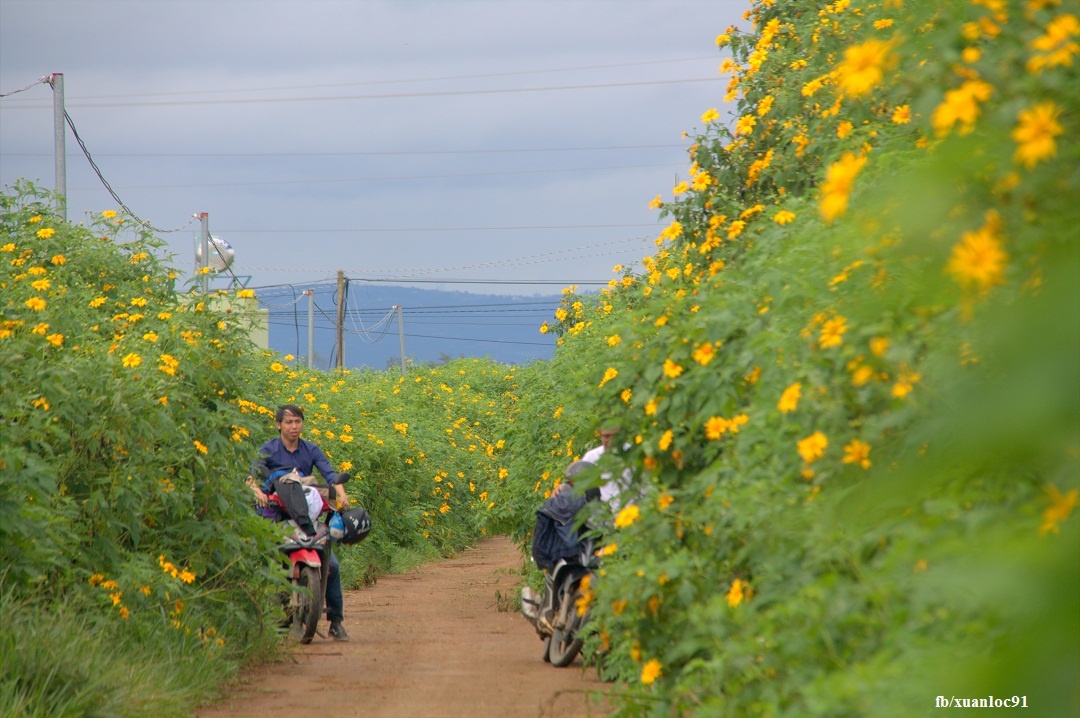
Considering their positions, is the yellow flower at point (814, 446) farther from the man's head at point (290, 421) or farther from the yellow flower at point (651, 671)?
the man's head at point (290, 421)

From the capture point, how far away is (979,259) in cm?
167

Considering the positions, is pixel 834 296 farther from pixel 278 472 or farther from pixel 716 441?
pixel 278 472

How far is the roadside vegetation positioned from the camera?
1304 mm

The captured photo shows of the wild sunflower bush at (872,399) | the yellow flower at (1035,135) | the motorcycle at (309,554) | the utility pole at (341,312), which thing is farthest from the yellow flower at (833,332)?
the utility pole at (341,312)

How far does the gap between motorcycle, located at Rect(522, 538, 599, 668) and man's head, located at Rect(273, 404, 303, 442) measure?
2.43 m

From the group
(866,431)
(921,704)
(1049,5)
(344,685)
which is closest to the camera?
(921,704)

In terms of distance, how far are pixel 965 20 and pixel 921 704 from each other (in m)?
1.40

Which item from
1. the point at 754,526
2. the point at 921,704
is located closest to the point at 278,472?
the point at 754,526

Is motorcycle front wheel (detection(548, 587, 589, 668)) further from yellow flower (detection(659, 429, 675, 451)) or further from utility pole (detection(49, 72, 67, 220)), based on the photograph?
utility pole (detection(49, 72, 67, 220))

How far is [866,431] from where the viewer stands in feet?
9.71

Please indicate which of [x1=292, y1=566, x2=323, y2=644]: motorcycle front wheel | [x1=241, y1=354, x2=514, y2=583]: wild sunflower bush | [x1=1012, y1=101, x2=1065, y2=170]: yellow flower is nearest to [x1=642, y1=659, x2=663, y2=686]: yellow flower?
[x1=1012, y1=101, x2=1065, y2=170]: yellow flower

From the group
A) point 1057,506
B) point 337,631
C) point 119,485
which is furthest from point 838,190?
point 337,631

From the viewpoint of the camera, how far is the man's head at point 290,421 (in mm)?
9648

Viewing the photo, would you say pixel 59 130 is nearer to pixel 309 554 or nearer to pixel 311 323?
pixel 309 554
